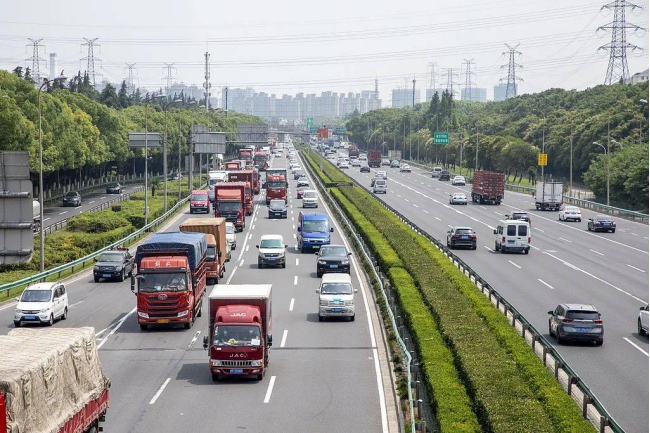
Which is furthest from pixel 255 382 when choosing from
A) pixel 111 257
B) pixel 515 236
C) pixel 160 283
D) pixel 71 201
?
pixel 71 201

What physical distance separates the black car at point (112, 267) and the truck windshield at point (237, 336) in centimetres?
2177

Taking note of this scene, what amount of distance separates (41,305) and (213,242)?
11.9m

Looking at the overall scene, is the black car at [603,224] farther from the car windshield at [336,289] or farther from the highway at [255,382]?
the car windshield at [336,289]

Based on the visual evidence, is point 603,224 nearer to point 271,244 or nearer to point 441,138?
point 271,244

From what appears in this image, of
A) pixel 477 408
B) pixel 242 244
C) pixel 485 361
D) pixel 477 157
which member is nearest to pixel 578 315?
pixel 485 361

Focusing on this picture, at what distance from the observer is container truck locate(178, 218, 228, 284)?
154 feet

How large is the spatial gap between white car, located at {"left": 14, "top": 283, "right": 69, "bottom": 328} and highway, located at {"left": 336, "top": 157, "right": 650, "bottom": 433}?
18802 millimetres

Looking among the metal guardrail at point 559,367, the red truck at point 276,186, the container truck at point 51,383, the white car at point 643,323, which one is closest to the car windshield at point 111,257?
the metal guardrail at point 559,367

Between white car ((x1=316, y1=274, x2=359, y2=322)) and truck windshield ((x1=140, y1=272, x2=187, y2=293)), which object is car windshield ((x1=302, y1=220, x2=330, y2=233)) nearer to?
white car ((x1=316, y1=274, x2=359, y2=322))

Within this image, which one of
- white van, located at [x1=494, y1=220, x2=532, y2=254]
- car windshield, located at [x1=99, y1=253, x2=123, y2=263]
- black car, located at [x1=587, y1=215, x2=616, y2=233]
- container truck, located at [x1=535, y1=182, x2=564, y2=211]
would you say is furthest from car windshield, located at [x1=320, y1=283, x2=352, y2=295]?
container truck, located at [x1=535, y1=182, x2=564, y2=211]

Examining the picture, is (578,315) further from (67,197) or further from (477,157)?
(477,157)

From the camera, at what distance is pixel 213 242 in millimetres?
47000

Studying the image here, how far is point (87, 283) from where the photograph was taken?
4928 cm

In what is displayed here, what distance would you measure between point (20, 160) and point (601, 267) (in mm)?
37854
